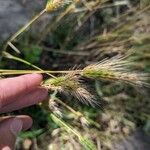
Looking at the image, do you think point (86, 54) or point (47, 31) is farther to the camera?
point (86, 54)

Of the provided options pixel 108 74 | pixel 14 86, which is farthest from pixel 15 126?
pixel 108 74

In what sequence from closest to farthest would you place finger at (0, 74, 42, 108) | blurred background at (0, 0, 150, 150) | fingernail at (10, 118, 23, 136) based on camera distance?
Answer: finger at (0, 74, 42, 108), fingernail at (10, 118, 23, 136), blurred background at (0, 0, 150, 150)

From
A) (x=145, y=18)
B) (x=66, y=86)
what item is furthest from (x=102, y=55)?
(x=66, y=86)

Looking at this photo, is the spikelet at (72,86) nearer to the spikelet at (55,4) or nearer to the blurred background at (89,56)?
the spikelet at (55,4)

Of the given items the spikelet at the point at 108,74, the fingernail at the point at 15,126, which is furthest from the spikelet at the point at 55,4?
the fingernail at the point at 15,126

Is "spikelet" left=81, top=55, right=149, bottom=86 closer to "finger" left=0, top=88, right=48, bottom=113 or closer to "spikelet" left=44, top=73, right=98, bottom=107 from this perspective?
"spikelet" left=44, top=73, right=98, bottom=107

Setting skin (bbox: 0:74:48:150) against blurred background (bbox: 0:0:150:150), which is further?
blurred background (bbox: 0:0:150:150)

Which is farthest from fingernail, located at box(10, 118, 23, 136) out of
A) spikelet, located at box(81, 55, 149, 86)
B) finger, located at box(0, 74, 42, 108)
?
spikelet, located at box(81, 55, 149, 86)

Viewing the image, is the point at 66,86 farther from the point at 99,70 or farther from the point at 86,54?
the point at 86,54

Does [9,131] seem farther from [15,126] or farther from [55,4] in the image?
[55,4]
